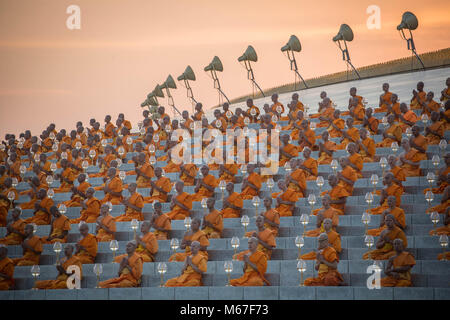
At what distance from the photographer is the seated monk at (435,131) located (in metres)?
15.6

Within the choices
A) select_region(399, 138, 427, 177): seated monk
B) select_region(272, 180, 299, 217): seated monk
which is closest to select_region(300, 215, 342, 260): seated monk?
select_region(272, 180, 299, 217): seated monk

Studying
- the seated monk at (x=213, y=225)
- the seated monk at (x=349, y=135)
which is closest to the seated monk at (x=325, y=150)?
the seated monk at (x=349, y=135)

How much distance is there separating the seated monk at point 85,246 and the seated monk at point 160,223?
1.03 meters

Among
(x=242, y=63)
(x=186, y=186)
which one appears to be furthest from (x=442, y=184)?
(x=242, y=63)

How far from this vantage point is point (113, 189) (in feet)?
50.3

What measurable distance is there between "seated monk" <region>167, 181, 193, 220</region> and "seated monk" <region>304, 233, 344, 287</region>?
335 cm

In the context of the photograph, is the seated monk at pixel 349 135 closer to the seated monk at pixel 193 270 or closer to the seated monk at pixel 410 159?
the seated monk at pixel 410 159

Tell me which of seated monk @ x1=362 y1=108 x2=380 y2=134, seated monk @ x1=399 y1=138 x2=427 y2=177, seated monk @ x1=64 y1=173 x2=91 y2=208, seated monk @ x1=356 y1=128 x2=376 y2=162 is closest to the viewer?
seated monk @ x1=399 y1=138 x2=427 y2=177

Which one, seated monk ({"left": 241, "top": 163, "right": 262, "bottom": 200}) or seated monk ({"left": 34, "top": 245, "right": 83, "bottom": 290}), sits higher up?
seated monk ({"left": 241, "top": 163, "right": 262, "bottom": 200})

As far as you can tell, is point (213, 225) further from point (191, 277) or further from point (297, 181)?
point (297, 181)

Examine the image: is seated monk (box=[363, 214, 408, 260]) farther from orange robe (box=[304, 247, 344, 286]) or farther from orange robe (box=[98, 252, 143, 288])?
orange robe (box=[98, 252, 143, 288])

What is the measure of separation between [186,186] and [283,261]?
4087 millimetres

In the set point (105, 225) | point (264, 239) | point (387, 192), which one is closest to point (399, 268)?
point (264, 239)

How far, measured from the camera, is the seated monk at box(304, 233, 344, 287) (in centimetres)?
1130
